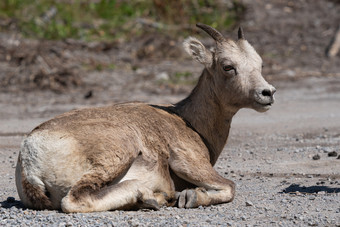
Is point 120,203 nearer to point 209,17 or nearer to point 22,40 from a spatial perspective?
point 22,40

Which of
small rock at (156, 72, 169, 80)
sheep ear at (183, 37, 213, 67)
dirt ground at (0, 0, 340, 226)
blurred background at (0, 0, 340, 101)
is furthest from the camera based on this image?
small rock at (156, 72, 169, 80)

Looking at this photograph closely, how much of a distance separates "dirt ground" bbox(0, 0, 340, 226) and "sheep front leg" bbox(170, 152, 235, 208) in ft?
0.34

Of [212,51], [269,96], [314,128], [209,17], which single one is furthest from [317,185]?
[209,17]

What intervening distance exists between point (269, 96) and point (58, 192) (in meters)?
2.77

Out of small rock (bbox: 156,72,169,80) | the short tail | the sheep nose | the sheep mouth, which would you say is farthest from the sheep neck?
small rock (bbox: 156,72,169,80)

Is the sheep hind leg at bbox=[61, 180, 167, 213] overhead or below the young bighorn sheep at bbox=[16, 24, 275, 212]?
below

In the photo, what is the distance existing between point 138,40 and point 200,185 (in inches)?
558

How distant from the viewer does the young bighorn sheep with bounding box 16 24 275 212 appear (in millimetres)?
6945

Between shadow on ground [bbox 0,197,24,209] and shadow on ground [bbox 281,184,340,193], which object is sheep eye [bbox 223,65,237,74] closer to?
shadow on ground [bbox 281,184,340,193]

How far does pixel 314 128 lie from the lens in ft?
44.1

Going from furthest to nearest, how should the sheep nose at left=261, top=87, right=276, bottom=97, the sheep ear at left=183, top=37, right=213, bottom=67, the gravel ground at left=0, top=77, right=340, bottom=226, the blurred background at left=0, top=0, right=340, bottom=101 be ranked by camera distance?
the blurred background at left=0, top=0, right=340, bottom=101 → the sheep ear at left=183, top=37, right=213, bottom=67 → the sheep nose at left=261, top=87, right=276, bottom=97 → the gravel ground at left=0, top=77, right=340, bottom=226

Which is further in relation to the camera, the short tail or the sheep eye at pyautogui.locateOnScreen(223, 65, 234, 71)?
the sheep eye at pyautogui.locateOnScreen(223, 65, 234, 71)

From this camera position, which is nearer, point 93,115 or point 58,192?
point 58,192

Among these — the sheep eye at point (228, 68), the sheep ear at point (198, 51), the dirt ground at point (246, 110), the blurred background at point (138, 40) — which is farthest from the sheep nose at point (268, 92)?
the blurred background at point (138, 40)
